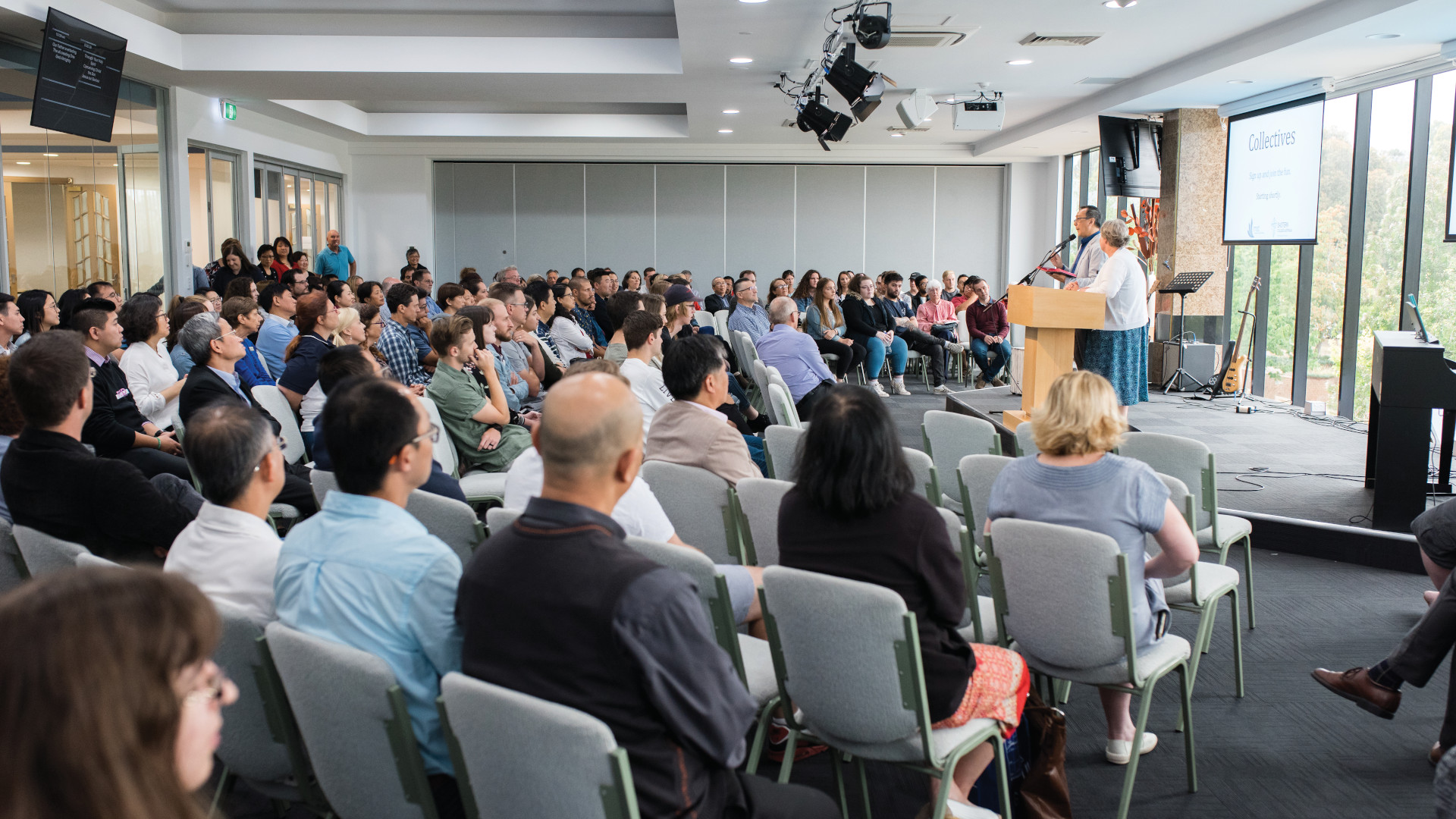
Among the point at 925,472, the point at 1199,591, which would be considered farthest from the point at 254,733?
the point at 1199,591

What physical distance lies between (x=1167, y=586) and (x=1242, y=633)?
0.95 metres

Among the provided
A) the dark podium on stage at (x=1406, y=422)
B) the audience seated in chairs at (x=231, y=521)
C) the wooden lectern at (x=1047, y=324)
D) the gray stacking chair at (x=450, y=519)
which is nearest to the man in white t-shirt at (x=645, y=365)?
the gray stacking chair at (x=450, y=519)

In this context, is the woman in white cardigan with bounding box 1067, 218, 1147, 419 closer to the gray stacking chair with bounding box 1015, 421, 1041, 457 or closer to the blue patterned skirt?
the blue patterned skirt

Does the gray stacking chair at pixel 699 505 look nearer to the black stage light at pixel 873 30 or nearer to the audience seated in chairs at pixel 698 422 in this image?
the audience seated in chairs at pixel 698 422

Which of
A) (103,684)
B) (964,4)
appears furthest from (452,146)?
(103,684)

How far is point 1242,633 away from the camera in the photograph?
384 centimetres

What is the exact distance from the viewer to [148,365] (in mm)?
4930

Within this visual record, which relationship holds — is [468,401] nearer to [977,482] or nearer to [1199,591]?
[977,482]

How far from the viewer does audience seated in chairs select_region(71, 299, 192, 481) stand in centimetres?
418

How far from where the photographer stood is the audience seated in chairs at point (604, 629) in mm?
1497

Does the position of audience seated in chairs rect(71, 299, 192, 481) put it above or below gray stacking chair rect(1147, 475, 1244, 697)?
above

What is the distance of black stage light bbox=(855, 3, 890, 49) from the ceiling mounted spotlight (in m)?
0.82

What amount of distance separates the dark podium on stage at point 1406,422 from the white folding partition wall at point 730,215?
→ 11909mm

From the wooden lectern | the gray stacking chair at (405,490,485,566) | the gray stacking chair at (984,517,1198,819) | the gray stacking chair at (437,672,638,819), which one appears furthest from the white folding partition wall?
the gray stacking chair at (437,672,638,819)
